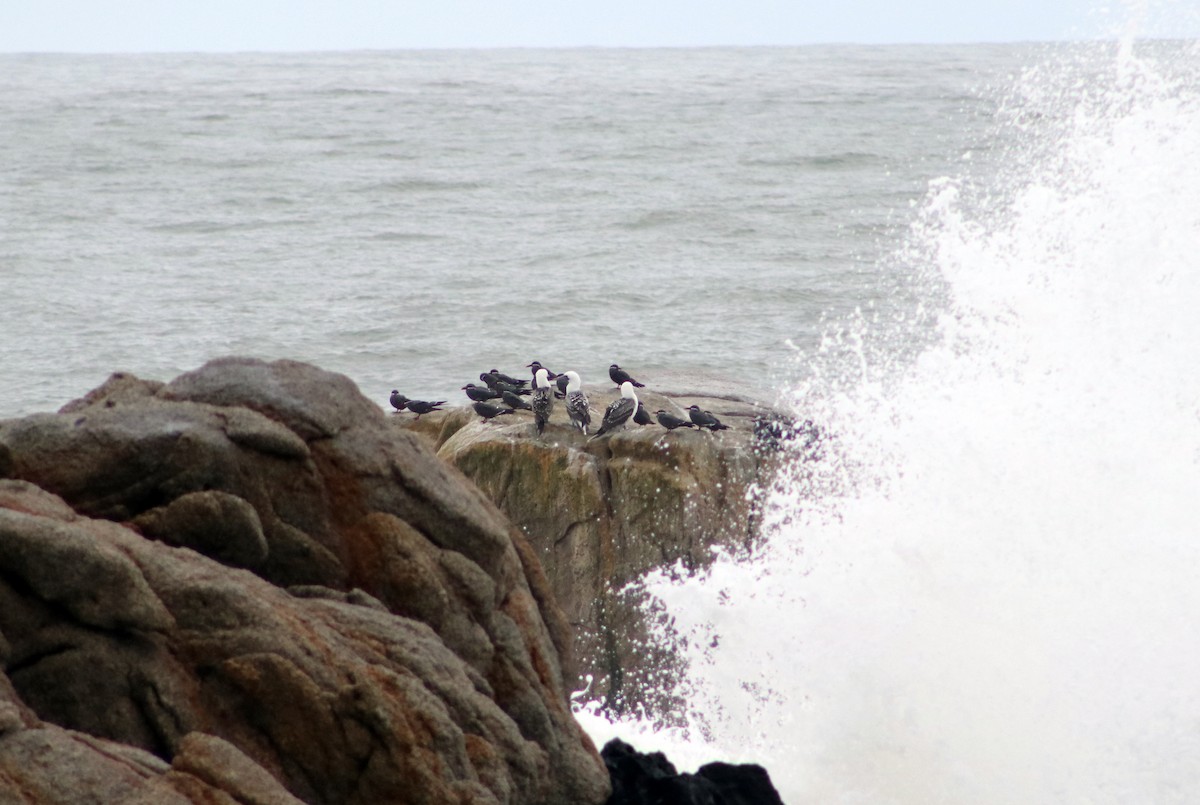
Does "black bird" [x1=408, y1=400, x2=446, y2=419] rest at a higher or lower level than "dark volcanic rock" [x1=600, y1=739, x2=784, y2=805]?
higher

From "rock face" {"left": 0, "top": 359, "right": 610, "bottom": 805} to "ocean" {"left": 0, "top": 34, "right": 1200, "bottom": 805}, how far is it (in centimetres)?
293

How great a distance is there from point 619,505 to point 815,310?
12771 mm

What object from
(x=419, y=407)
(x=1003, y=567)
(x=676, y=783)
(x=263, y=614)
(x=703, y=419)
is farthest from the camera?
(x=419, y=407)

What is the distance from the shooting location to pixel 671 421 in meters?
9.36

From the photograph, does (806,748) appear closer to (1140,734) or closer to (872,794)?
(872,794)

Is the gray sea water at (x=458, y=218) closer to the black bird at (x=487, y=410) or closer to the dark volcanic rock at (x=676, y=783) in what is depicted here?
the black bird at (x=487, y=410)

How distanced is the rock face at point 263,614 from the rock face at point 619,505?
3.16 meters

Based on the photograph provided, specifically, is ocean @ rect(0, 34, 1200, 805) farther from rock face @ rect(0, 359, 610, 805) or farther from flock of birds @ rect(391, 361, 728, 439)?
rock face @ rect(0, 359, 610, 805)

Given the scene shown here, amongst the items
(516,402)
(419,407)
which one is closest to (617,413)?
(516,402)

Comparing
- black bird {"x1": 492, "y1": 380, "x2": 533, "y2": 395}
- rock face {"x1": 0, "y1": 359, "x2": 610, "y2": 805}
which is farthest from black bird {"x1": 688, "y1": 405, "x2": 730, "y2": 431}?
rock face {"x1": 0, "y1": 359, "x2": 610, "y2": 805}

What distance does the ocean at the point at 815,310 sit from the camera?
27.2 feet

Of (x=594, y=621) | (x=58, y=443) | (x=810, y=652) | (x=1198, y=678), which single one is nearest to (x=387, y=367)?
(x=594, y=621)

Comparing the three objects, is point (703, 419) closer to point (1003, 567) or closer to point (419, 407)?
point (1003, 567)

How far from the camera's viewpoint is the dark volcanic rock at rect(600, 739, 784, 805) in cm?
565
